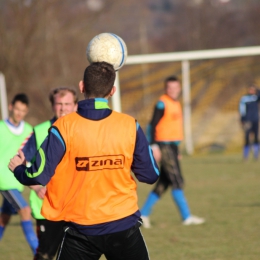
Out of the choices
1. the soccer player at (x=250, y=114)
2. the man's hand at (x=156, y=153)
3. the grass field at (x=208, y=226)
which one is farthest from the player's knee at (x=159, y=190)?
the soccer player at (x=250, y=114)

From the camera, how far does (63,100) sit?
495 centimetres

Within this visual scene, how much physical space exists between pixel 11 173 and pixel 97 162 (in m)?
2.88

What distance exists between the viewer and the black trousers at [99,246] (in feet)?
11.0

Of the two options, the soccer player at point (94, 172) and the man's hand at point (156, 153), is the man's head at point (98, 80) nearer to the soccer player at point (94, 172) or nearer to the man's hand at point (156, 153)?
the soccer player at point (94, 172)

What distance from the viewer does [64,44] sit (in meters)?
24.0

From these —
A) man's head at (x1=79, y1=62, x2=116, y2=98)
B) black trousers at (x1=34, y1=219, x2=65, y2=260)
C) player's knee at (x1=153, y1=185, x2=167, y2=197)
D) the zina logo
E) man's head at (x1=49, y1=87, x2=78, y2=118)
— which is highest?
man's head at (x1=79, y1=62, x2=116, y2=98)

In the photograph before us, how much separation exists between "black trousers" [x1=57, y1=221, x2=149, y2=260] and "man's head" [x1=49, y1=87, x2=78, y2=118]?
170cm

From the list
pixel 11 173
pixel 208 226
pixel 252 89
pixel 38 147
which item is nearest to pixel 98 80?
pixel 38 147

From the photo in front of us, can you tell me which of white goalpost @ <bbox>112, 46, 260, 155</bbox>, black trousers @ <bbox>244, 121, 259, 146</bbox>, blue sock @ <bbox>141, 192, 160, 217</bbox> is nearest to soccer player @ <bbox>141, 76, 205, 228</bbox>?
blue sock @ <bbox>141, 192, 160, 217</bbox>

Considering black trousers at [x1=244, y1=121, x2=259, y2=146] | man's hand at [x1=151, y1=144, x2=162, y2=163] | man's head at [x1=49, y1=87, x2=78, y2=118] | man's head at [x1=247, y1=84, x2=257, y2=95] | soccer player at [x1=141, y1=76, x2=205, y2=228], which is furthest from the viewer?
black trousers at [x1=244, y1=121, x2=259, y2=146]

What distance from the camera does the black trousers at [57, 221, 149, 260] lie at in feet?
11.0

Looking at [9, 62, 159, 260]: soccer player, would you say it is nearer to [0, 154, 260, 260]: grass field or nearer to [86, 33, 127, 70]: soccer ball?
[86, 33, 127, 70]: soccer ball

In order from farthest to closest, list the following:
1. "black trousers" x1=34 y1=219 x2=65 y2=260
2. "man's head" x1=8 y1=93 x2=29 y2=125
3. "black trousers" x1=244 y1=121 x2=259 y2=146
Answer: "black trousers" x1=244 y1=121 x2=259 y2=146
"man's head" x1=8 y1=93 x2=29 y2=125
"black trousers" x1=34 y1=219 x2=65 y2=260

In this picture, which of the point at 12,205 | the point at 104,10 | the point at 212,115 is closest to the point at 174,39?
the point at 104,10
